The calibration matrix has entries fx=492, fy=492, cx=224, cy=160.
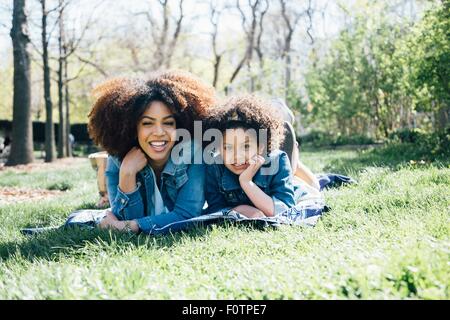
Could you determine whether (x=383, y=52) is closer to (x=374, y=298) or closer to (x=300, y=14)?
(x=374, y=298)

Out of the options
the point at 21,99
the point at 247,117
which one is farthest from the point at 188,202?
the point at 21,99

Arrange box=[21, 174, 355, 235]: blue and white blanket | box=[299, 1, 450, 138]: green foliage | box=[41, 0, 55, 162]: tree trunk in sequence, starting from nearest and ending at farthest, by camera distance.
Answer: box=[21, 174, 355, 235]: blue and white blanket < box=[299, 1, 450, 138]: green foliage < box=[41, 0, 55, 162]: tree trunk

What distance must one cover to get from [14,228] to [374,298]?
3.30m

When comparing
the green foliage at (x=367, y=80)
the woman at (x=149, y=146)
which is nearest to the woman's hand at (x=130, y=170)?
the woman at (x=149, y=146)

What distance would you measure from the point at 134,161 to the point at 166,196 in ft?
1.36

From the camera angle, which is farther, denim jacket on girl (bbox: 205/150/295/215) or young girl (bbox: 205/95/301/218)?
denim jacket on girl (bbox: 205/150/295/215)

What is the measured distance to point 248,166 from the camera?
3.80 meters

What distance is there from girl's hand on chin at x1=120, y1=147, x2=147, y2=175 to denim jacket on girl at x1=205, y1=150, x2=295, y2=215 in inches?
20.5

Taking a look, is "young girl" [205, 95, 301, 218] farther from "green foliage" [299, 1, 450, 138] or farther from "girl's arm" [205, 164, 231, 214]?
"green foliage" [299, 1, 450, 138]

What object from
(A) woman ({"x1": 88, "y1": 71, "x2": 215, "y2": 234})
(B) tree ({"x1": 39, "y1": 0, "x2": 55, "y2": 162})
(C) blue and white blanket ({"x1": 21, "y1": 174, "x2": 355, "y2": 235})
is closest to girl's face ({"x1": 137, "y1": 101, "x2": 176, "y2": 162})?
(A) woman ({"x1": 88, "y1": 71, "x2": 215, "y2": 234})

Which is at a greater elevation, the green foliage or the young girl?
the green foliage

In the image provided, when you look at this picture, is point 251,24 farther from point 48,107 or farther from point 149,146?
point 149,146

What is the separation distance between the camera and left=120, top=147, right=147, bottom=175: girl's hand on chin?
374cm
